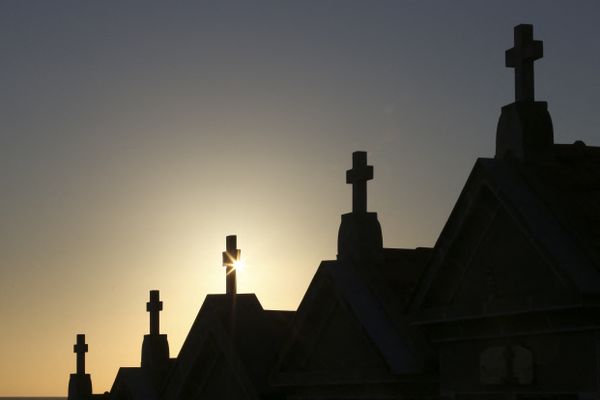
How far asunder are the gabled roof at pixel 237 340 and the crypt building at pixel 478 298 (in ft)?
0.16

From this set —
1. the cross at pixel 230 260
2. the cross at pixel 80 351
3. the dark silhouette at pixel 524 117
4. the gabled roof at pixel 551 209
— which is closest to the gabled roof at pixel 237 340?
the cross at pixel 230 260

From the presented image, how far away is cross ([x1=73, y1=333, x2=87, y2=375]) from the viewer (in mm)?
30644

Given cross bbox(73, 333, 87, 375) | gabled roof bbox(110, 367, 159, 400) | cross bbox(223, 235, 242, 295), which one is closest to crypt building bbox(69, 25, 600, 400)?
cross bbox(223, 235, 242, 295)

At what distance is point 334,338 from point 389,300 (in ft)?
4.49

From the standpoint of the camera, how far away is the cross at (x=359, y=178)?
19.2m

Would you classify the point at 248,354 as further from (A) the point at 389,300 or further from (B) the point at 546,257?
(B) the point at 546,257

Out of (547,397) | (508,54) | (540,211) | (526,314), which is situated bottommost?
(547,397)

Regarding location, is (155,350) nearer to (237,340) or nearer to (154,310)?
(154,310)

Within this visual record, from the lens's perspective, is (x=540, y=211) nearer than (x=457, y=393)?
Yes

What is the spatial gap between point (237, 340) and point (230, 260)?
8.41ft

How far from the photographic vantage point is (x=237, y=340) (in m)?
20.7

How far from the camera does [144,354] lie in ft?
85.3

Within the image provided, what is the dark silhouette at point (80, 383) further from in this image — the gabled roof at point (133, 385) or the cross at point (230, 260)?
the cross at point (230, 260)

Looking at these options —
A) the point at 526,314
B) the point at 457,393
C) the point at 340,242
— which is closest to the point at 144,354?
the point at 340,242
